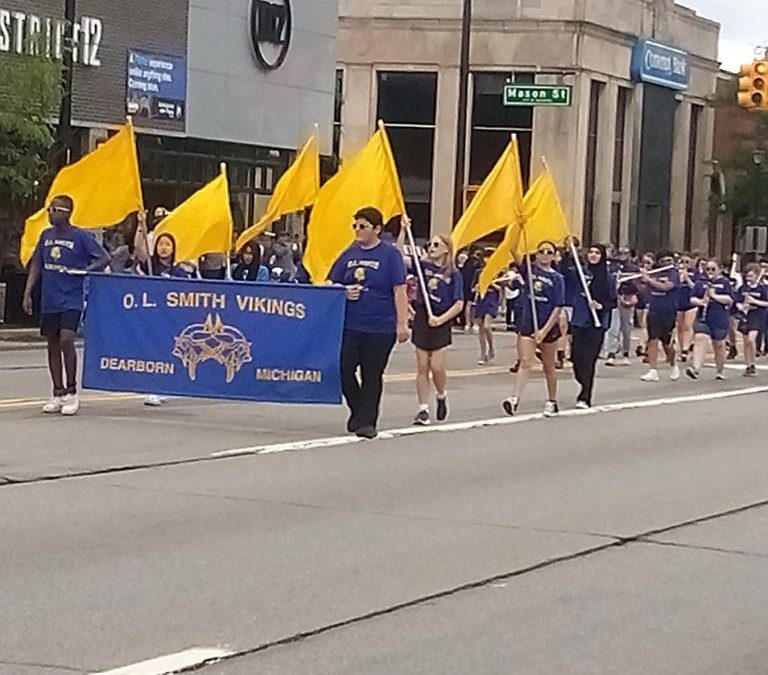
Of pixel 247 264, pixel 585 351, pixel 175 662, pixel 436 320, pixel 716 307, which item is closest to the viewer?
pixel 175 662

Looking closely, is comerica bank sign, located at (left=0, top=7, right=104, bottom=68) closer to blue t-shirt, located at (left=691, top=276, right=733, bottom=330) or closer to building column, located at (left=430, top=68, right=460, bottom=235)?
blue t-shirt, located at (left=691, top=276, right=733, bottom=330)

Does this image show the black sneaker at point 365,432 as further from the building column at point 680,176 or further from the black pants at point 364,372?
the building column at point 680,176

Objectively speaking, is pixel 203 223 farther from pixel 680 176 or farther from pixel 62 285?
pixel 680 176

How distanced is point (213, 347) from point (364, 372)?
1580 mm

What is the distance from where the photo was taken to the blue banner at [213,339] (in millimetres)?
15586

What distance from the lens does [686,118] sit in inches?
2483

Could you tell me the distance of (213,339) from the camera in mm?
16000

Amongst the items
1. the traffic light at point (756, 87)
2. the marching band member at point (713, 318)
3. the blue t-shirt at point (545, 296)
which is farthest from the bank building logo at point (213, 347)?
the traffic light at point (756, 87)

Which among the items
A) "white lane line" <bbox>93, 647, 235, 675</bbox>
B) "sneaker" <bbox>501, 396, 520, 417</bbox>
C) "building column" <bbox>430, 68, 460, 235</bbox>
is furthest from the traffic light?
"building column" <bbox>430, 68, 460, 235</bbox>

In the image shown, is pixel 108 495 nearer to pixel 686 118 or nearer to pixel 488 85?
pixel 488 85

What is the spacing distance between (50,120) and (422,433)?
14.9 meters

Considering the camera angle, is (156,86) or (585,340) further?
(156,86)

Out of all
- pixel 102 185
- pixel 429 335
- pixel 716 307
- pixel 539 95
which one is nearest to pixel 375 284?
pixel 429 335

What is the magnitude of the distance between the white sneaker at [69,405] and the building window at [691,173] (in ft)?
163
